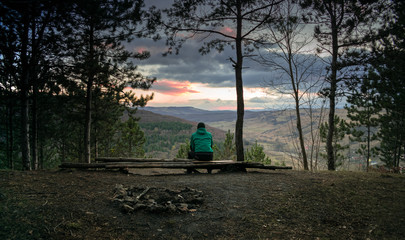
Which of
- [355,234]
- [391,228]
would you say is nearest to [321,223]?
[355,234]

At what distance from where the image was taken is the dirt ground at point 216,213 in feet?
Answer: 12.8

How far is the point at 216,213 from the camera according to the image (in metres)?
4.76

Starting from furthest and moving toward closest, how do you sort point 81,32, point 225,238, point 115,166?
point 81,32 < point 115,166 < point 225,238

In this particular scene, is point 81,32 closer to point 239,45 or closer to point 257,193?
point 239,45

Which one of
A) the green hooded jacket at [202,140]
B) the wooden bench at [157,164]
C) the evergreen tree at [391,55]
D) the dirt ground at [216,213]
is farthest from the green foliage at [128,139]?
the evergreen tree at [391,55]

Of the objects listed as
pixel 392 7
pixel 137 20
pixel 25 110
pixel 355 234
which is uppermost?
pixel 137 20

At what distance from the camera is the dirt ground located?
3.90m

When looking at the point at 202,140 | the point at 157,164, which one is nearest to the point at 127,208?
the point at 157,164

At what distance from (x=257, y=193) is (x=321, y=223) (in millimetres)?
1792

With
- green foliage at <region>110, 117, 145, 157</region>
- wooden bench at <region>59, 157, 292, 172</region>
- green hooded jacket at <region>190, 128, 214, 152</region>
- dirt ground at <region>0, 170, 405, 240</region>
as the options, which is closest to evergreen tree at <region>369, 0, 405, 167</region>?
dirt ground at <region>0, 170, 405, 240</region>

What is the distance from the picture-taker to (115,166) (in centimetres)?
841

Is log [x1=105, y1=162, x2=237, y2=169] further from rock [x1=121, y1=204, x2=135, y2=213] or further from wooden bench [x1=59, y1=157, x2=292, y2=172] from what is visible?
rock [x1=121, y1=204, x2=135, y2=213]

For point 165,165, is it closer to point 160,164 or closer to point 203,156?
point 160,164

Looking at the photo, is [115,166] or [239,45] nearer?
[115,166]
